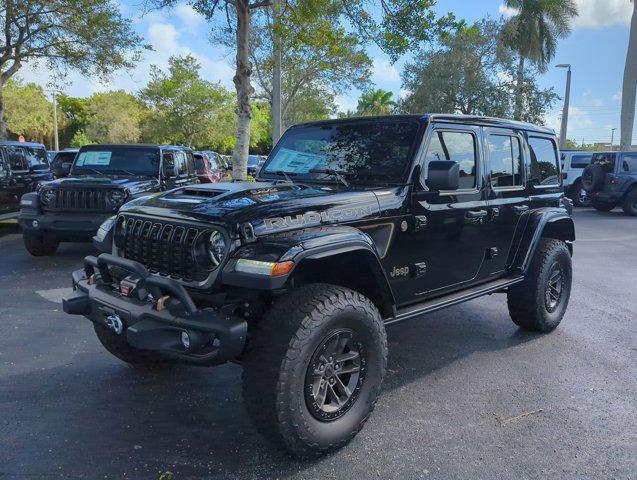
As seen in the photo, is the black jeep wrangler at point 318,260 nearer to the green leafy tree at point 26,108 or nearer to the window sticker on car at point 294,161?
the window sticker on car at point 294,161

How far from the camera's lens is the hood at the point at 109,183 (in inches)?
298

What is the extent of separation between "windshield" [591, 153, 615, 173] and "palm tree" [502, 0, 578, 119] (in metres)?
10.6

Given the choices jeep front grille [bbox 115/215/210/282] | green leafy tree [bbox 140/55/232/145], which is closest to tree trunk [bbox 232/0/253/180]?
jeep front grille [bbox 115/215/210/282]

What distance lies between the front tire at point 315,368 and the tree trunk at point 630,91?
2157 centimetres

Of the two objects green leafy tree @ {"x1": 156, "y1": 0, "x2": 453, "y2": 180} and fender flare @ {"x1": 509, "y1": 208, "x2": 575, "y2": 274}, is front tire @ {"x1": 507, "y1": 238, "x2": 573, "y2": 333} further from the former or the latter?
green leafy tree @ {"x1": 156, "y1": 0, "x2": 453, "y2": 180}

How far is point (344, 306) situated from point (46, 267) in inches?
245

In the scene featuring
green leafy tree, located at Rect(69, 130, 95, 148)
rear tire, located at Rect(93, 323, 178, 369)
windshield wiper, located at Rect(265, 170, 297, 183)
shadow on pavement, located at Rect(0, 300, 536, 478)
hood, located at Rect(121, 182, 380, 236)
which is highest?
green leafy tree, located at Rect(69, 130, 95, 148)

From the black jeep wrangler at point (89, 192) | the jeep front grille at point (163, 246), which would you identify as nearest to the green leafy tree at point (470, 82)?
the black jeep wrangler at point (89, 192)

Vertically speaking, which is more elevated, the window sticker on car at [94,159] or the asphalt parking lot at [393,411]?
the window sticker on car at [94,159]

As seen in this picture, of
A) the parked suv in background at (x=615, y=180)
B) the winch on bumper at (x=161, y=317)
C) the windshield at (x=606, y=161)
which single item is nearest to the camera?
the winch on bumper at (x=161, y=317)

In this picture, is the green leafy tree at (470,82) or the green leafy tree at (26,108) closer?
the green leafy tree at (470,82)

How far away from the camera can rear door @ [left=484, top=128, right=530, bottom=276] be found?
422 centimetres

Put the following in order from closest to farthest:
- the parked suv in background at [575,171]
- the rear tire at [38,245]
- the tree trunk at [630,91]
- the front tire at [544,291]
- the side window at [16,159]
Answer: the front tire at [544,291]
the rear tire at [38,245]
the side window at [16,159]
the parked suv in background at [575,171]
the tree trunk at [630,91]

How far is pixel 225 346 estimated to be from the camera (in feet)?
8.23
